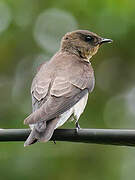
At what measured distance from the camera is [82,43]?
7090 mm

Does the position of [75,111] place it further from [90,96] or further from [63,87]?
[90,96]

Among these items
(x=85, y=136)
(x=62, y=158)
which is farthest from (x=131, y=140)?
(x=62, y=158)

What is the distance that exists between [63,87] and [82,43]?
1.76 meters

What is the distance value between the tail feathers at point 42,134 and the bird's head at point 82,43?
2.17 metres

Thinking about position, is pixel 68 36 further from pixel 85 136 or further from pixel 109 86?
pixel 85 136

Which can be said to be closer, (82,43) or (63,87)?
(63,87)

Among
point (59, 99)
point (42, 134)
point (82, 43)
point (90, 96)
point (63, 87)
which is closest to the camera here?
point (42, 134)

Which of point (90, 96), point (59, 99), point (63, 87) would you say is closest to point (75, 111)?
point (63, 87)

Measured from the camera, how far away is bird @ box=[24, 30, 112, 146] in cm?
469

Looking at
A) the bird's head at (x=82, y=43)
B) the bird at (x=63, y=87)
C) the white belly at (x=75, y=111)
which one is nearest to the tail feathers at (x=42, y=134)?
the bird at (x=63, y=87)

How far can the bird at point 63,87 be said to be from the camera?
4689 mm

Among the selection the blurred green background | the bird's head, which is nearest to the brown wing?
the bird's head

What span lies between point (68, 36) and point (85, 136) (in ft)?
12.0

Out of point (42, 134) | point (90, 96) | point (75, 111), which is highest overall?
point (42, 134)
